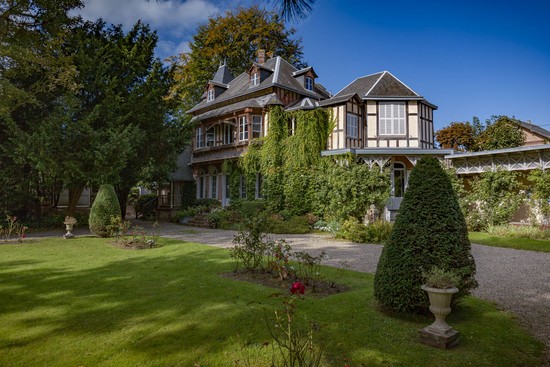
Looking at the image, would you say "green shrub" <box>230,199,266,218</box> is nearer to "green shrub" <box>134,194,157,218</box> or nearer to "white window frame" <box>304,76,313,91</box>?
"white window frame" <box>304,76,313,91</box>

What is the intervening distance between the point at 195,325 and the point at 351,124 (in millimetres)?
17333

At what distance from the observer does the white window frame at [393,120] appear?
20.7 meters

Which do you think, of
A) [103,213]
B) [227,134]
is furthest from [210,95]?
[103,213]

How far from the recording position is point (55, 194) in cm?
2005

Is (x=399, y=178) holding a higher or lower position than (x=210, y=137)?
lower

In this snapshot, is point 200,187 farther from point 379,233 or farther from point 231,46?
point 379,233

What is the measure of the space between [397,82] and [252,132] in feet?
31.3

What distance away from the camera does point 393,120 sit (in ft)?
A: 67.9

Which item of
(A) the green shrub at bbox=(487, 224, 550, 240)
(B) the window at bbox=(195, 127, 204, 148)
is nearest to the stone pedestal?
(A) the green shrub at bbox=(487, 224, 550, 240)

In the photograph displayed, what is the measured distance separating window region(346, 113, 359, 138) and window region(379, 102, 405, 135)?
1.46m

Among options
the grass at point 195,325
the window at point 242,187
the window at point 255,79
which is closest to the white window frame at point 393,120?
the window at point 255,79

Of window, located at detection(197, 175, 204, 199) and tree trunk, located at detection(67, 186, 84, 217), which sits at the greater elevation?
window, located at detection(197, 175, 204, 199)

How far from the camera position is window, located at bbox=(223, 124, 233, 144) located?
2339 centimetres

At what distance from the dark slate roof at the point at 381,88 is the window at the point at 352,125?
147cm
